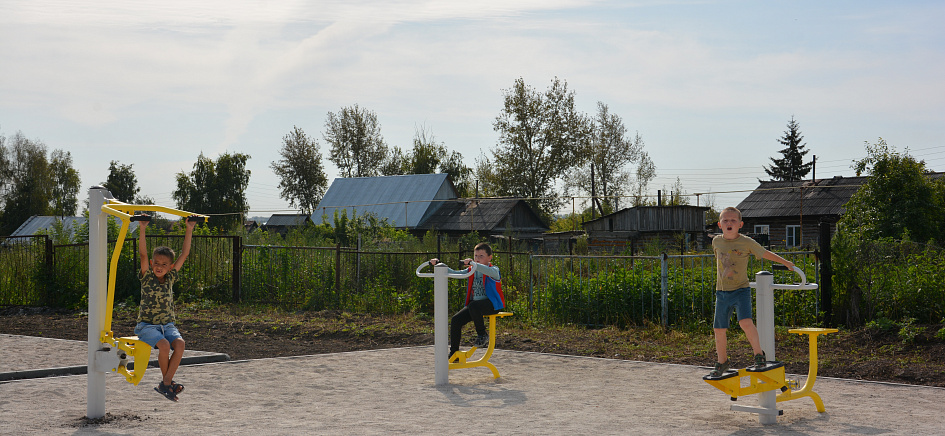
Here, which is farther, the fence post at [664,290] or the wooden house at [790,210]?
the wooden house at [790,210]

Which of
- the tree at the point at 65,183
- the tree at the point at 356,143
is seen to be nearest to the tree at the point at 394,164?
the tree at the point at 356,143

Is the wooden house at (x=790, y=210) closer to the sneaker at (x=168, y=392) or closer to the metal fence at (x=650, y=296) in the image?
the metal fence at (x=650, y=296)

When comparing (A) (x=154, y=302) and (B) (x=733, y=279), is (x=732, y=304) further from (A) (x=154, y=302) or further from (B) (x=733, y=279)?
(A) (x=154, y=302)

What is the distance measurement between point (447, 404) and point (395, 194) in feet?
116

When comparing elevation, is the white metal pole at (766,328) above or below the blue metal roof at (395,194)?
below

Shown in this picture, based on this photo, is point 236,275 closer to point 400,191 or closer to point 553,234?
point 553,234

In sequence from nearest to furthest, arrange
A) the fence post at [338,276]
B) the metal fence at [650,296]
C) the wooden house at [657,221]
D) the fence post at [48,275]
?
the metal fence at [650,296] < the fence post at [338,276] < the fence post at [48,275] < the wooden house at [657,221]

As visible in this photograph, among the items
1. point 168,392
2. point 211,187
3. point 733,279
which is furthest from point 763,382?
point 211,187

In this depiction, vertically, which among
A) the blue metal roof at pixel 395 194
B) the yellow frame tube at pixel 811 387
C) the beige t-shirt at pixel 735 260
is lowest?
the yellow frame tube at pixel 811 387

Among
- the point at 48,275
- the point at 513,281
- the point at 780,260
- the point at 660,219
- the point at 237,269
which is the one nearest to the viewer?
the point at 780,260

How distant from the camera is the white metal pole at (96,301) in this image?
225 inches

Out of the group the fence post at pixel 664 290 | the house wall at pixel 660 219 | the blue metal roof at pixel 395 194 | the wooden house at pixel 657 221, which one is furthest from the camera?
the blue metal roof at pixel 395 194

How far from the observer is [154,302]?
611 centimetres

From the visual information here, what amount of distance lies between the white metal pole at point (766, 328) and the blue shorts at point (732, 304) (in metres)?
0.20
